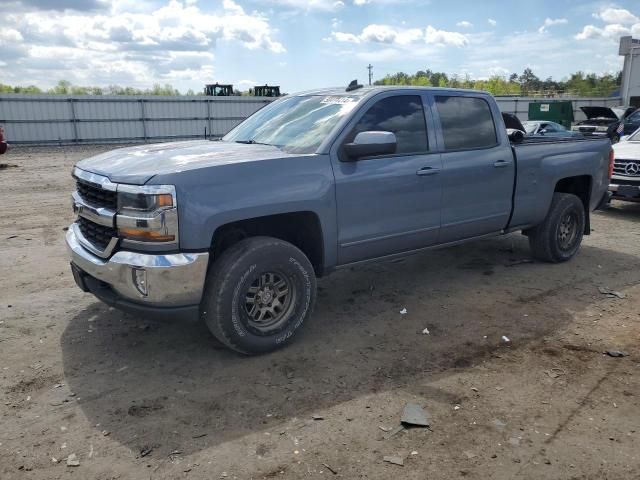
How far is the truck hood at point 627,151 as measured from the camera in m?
9.16

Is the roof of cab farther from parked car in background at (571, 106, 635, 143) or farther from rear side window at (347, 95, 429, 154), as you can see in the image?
parked car in background at (571, 106, 635, 143)

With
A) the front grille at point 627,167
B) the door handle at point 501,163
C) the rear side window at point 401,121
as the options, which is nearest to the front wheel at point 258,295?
the rear side window at point 401,121

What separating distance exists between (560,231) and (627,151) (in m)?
4.27

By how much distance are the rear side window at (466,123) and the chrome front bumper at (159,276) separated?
2.68 m

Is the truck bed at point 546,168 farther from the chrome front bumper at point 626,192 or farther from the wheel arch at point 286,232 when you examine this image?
the chrome front bumper at point 626,192

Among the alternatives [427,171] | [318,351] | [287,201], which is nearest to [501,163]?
[427,171]

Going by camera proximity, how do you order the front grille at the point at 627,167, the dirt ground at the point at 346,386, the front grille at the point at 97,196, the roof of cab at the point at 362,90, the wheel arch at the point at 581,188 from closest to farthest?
1. the dirt ground at the point at 346,386
2. the front grille at the point at 97,196
3. the roof of cab at the point at 362,90
4. the wheel arch at the point at 581,188
5. the front grille at the point at 627,167

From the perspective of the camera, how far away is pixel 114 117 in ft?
82.4

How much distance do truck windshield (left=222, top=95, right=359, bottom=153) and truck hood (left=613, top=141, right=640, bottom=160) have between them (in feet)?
22.2

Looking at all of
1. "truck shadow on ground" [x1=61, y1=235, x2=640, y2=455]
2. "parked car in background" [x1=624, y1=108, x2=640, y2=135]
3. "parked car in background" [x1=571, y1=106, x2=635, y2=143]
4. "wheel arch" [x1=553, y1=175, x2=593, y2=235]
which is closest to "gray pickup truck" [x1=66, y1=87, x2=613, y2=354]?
"truck shadow on ground" [x1=61, y1=235, x2=640, y2=455]

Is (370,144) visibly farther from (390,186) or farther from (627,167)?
(627,167)

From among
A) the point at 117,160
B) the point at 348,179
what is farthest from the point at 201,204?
the point at 348,179

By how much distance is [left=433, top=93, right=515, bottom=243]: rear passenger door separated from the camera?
16.3 ft

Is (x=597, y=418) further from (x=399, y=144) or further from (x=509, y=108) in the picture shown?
(x=509, y=108)
